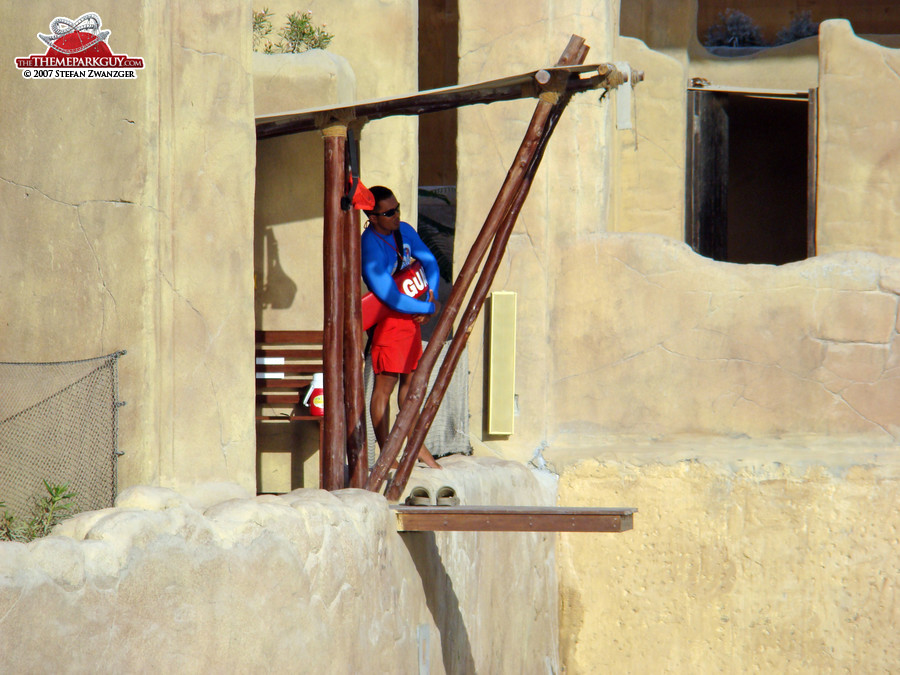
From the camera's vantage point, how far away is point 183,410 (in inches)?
215

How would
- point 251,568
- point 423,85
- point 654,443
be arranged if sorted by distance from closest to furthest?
point 251,568 < point 654,443 < point 423,85

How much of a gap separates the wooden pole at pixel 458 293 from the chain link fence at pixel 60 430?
1.35 m

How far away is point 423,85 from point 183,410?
9198 millimetres

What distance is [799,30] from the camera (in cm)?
1415

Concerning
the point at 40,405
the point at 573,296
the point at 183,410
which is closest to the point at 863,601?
the point at 573,296

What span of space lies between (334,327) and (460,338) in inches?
26.5

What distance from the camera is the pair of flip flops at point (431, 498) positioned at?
6.08m

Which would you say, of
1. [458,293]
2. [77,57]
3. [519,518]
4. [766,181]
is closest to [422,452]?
[458,293]

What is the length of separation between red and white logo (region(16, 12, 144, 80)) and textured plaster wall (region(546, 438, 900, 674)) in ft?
14.2

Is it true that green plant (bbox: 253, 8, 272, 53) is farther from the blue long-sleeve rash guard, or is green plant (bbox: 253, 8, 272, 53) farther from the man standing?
the blue long-sleeve rash guard

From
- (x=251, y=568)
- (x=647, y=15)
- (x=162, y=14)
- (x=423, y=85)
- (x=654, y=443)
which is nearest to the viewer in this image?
(x=251, y=568)

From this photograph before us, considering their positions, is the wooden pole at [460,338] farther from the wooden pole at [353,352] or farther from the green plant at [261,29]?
the green plant at [261,29]

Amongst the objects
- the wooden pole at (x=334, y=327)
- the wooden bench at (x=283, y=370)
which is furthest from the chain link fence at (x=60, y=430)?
the wooden bench at (x=283, y=370)

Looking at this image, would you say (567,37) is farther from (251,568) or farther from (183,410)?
(251,568)
